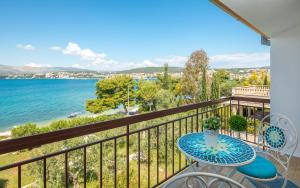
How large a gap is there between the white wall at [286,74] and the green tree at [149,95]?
23.1 meters

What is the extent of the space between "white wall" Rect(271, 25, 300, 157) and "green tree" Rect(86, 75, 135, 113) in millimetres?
26430

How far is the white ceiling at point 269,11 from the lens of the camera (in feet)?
6.61

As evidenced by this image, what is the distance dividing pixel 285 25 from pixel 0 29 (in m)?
40.7

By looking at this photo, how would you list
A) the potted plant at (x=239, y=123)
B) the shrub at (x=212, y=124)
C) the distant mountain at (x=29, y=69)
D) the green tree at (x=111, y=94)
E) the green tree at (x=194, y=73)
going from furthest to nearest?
1. the distant mountain at (x=29, y=69)
2. the green tree at (x=111, y=94)
3. the green tree at (x=194, y=73)
4. the potted plant at (x=239, y=123)
5. the shrub at (x=212, y=124)

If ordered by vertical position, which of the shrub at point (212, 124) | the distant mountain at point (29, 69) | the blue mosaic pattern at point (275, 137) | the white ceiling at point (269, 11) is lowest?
the blue mosaic pattern at point (275, 137)

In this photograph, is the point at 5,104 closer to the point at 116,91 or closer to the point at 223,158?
the point at 116,91

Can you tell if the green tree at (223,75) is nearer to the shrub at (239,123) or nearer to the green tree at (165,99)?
the green tree at (165,99)

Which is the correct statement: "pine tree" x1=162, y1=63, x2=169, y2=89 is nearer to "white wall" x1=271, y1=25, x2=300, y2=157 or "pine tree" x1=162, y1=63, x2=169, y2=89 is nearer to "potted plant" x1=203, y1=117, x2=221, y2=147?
"white wall" x1=271, y1=25, x2=300, y2=157

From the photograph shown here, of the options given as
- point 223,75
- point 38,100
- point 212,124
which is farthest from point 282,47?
point 38,100

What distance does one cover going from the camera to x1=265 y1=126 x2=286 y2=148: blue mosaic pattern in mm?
2055

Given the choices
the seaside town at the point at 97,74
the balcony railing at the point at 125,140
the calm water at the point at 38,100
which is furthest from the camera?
the calm water at the point at 38,100

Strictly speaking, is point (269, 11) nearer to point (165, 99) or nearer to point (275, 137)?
point (275, 137)

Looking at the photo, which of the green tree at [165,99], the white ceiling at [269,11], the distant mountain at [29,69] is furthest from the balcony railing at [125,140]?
the distant mountain at [29,69]

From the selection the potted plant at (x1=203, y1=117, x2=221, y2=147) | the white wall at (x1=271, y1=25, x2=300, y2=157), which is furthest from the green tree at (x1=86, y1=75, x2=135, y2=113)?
the potted plant at (x1=203, y1=117, x2=221, y2=147)
